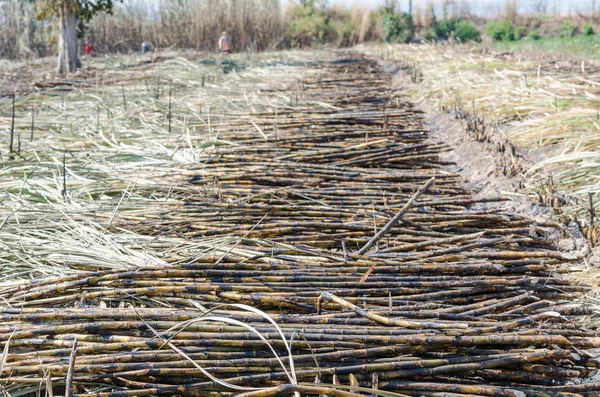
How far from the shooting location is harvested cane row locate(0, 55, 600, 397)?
1.66 metres

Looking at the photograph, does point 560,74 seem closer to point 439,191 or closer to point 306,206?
point 439,191

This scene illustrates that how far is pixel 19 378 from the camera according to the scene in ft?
5.32

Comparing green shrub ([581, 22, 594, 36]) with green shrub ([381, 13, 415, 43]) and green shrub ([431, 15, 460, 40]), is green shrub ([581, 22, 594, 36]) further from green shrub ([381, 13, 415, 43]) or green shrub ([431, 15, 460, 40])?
green shrub ([381, 13, 415, 43])

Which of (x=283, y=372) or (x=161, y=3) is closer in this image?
(x=283, y=372)

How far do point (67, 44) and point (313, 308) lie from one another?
9.22m

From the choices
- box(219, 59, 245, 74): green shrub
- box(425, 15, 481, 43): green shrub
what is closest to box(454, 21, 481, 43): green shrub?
box(425, 15, 481, 43): green shrub

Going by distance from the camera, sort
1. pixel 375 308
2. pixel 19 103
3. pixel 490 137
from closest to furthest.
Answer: pixel 375 308
pixel 490 137
pixel 19 103

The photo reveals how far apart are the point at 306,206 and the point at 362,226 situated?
1.25ft

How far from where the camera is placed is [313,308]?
2002 millimetres

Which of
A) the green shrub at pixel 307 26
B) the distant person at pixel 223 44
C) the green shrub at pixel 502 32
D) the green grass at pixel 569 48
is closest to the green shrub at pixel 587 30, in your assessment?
the green shrub at pixel 502 32

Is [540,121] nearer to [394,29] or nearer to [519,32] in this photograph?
[394,29]

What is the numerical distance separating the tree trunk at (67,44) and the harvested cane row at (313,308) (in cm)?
758

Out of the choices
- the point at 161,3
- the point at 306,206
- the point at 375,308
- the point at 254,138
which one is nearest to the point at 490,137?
the point at 254,138

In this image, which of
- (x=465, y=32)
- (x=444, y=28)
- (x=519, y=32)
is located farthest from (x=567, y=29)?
(x=444, y=28)
